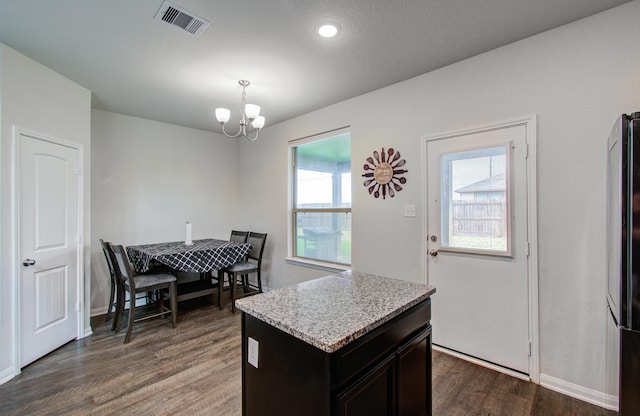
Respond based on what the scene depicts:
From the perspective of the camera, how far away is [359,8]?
1.87 metres

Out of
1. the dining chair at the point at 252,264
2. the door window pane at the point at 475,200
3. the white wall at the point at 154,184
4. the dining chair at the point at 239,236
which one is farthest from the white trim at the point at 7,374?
the door window pane at the point at 475,200

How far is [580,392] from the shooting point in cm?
200

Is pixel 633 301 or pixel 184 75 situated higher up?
pixel 184 75

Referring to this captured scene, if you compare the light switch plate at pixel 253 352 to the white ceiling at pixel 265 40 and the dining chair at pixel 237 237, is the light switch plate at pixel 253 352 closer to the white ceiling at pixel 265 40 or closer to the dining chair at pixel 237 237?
the white ceiling at pixel 265 40

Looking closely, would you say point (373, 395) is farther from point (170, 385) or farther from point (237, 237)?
point (237, 237)

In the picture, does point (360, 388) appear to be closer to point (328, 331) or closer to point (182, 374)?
point (328, 331)

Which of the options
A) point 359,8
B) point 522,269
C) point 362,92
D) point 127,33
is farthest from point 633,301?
point 127,33

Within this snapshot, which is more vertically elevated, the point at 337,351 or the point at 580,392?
the point at 337,351

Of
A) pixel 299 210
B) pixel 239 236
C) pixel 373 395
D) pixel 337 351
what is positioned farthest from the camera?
pixel 239 236

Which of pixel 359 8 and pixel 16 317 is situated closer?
pixel 359 8

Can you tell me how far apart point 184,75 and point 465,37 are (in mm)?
2474

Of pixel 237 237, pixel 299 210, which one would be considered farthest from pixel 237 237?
pixel 299 210

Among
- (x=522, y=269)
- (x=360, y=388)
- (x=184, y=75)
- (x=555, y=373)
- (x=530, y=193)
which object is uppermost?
(x=184, y=75)

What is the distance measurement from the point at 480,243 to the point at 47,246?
12.7 feet
